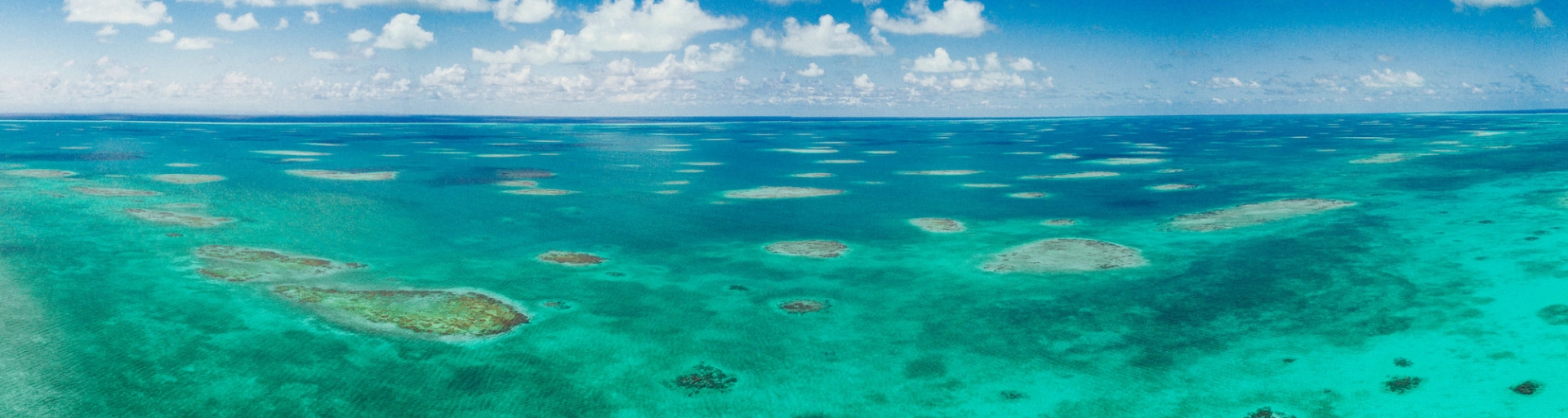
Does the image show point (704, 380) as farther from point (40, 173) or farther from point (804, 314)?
point (40, 173)

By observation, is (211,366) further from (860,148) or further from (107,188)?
(860,148)

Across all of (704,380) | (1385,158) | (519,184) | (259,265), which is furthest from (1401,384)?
(1385,158)

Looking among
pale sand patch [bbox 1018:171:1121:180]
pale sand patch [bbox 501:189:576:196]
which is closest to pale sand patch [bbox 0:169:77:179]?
pale sand patch [bbox 501:189:576:196]

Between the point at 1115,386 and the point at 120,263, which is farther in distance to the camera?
the point at 120,263

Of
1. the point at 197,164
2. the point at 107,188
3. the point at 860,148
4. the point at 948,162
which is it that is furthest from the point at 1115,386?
the point at 860,148

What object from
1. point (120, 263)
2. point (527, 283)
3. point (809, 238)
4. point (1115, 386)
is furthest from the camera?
point (809, 238)

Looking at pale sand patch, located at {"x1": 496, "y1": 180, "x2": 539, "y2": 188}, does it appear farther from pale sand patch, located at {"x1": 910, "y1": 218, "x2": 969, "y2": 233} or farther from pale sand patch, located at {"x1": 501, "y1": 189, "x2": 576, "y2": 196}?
pale sand patch, located at {"x1": 910, "y1": 218, "x2": 969, "y2": 233}

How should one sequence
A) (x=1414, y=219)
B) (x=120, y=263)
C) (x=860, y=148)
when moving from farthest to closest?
(x=860, y=148), (x=1414, y=219), (x=120, y=263)
